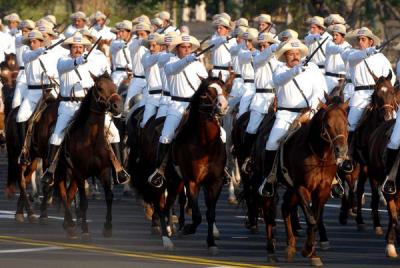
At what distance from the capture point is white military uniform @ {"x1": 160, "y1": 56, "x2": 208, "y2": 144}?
22750mm

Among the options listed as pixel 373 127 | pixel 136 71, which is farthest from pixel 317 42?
pixel 373 127

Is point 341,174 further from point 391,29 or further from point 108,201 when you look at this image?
point 391,29

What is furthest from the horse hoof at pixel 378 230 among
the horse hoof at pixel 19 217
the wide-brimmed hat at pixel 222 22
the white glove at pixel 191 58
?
the wide-brimmed hat at pixel 222 22

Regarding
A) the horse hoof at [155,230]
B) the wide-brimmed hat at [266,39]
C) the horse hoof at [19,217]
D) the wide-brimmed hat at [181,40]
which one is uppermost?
the wide-brimmed hat at [181,40]

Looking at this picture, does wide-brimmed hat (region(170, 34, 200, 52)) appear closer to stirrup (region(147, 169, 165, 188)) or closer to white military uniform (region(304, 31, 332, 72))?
stirrup (region(147, 169, 165, 188))

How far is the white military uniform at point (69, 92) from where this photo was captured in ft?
78.1

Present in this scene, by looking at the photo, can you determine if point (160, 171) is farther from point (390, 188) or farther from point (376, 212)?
point (390, 188)

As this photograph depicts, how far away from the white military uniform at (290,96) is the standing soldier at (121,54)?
33.9 ft

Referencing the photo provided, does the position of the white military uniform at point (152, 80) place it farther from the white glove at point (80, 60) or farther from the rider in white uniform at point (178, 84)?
the rider in white uniform at point (178, 84)

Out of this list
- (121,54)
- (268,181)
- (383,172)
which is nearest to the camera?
(268,181)

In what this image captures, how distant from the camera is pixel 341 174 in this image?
2541cm

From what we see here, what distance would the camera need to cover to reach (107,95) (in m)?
22.6

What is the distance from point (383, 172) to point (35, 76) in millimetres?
6925

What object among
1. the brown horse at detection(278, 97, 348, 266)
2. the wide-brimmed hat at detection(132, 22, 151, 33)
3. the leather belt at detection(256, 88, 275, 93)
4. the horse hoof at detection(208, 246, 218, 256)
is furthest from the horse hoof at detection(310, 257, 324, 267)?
the wide-brimmed hat at detection(132, 22, 151, 33)
